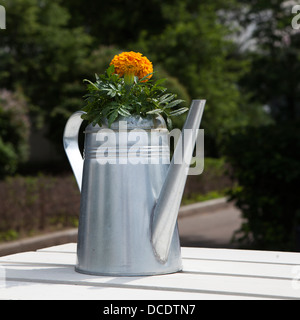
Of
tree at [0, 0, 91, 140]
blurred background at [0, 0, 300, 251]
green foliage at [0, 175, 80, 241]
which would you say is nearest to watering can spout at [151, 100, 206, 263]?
blurred background at [0, 0, 300, 251]

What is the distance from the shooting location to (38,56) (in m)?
13.8

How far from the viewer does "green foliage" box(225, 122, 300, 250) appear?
479cm

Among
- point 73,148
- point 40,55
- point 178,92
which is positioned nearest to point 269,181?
point 73,148

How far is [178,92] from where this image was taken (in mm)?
11375

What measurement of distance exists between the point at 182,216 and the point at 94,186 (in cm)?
733

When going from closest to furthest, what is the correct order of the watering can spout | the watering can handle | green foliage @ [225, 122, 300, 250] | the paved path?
1. the watering can spout
2. the watering can handle
3. green foliage @ [225, 122, 300, 250]
4. the paved path

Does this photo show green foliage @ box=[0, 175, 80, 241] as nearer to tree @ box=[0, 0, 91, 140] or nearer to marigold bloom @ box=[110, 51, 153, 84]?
marigold bloom @ box=[110, 51, 153, 84]

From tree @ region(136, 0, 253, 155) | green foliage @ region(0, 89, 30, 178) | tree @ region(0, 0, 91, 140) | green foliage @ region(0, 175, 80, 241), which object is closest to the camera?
green foliage @ region(0, 175, 80, 241)

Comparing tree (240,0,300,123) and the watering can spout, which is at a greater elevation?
tree (240,0,300,123)

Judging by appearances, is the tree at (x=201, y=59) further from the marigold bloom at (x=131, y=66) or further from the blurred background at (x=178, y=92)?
the marigold bloom at (x=131, y=66)

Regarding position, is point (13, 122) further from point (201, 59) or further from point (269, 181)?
point (269, 181)

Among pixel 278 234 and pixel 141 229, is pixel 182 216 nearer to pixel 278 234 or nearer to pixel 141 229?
pixel 278 234

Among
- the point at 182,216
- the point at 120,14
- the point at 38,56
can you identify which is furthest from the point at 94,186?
the point at 120,14

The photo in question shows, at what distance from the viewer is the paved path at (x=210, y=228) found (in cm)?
630
